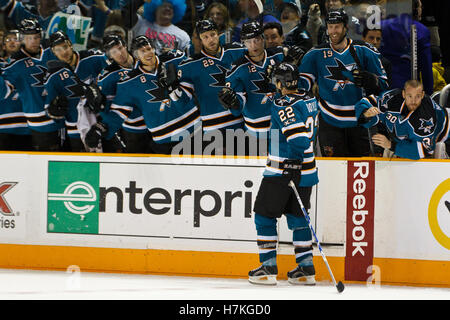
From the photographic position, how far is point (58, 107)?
20.8ft

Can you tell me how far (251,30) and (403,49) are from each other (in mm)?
1159

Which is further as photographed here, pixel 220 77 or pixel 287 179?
pixel 220 77

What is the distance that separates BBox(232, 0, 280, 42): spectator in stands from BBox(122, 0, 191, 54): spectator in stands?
470 mm

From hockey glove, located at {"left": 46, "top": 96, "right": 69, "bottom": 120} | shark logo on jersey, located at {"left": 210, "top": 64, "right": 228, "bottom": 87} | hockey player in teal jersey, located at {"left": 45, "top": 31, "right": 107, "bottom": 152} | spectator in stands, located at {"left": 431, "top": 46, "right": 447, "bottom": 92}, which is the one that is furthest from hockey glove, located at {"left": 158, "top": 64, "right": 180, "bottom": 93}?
spectator in stands, located at {"left": 431, "top": 46, "right": 447, "bottom": 92}

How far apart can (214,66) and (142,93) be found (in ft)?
1.92

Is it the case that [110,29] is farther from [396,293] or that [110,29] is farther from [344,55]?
[396,293]

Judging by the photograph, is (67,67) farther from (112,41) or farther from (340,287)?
(340,287)

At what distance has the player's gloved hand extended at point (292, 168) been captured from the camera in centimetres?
509

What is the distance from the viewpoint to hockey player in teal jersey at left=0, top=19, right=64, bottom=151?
6.56 meters

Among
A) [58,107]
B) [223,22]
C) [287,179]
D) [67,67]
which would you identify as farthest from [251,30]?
[58,107]

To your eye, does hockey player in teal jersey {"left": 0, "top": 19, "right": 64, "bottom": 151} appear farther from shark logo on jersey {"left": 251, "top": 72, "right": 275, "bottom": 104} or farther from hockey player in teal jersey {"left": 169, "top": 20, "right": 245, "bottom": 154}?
shark logo on jersey {"left": 251, "top": 72, "right": 275, "bottom": 104}

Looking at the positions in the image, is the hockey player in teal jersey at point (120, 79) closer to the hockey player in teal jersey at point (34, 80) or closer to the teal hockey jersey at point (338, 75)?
the hockey player in teal jersey at point (34, 80)
